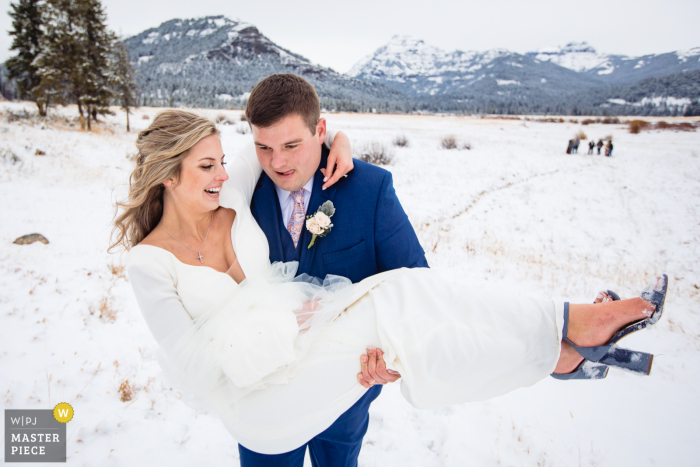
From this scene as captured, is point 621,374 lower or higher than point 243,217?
lower

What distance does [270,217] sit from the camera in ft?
7.50

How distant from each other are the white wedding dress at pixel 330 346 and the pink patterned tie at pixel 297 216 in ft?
1.51

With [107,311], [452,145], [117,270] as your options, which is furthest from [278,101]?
[452,145]

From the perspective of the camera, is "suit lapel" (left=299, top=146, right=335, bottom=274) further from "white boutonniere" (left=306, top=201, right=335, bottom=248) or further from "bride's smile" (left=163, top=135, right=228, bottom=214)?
"bride's smile" (left=163, top=135, right=228, bottom=214)

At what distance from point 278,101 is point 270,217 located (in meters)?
0.75

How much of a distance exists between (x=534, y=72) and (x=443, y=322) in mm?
234985

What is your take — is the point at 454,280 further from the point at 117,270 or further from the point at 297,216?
the point at 117,270

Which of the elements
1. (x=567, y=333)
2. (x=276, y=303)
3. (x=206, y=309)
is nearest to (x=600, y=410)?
(x=567, y=333)

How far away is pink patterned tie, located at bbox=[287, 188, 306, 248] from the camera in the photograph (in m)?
2.26

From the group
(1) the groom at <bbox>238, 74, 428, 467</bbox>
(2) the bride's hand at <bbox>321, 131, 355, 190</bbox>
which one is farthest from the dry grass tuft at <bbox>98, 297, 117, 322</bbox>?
(2) the bride's hand at <bbox>321, 131, 355, 190</bbox>

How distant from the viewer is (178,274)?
79.5 inches

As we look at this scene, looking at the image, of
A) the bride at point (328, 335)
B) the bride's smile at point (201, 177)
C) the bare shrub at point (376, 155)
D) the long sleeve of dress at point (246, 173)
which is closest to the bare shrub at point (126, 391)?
the bride at point (328, 335)

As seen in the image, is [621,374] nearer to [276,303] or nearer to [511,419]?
[511,419]

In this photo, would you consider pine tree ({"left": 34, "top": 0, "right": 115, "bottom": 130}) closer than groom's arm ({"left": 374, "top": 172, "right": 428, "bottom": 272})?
No
